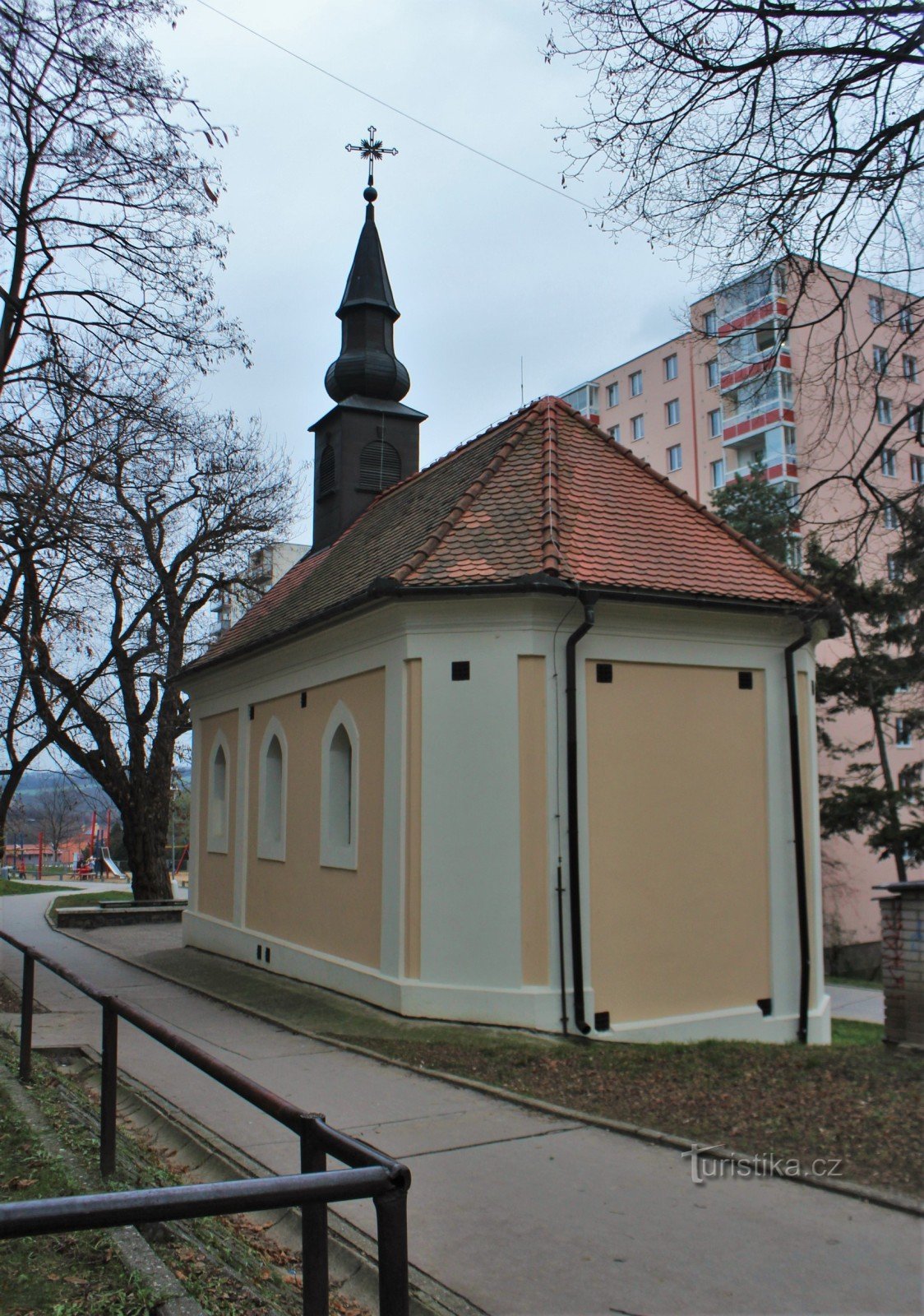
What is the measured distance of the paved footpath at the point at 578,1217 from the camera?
178 inches

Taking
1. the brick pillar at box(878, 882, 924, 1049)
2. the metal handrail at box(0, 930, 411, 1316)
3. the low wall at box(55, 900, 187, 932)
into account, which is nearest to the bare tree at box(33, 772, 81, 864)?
the low wall at box(55, 900, 187, 932)

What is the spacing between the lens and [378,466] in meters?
19.2

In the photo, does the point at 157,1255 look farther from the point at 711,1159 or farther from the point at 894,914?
the point at 894,914

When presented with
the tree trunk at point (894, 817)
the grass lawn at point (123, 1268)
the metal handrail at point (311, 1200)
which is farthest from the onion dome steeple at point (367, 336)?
the metal handrail at point (311, 1200)

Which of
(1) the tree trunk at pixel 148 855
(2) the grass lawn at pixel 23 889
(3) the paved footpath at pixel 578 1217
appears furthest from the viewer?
(2) the grass lawn at pixel 23 889

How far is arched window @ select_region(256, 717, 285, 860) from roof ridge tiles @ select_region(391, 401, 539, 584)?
4.77 m

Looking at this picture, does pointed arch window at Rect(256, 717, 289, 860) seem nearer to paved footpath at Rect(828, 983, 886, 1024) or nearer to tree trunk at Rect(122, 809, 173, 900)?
tree trunk at Rect(122, 809, 173, 900)

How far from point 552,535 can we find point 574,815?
9.89ft

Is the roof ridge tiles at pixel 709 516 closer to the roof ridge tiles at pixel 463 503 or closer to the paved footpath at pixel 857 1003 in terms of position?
the roof ridge tiles at pixel 463 503

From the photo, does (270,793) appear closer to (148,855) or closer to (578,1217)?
(148,855)

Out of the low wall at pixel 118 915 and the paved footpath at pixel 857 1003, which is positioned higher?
the low wall at pixel 118 915

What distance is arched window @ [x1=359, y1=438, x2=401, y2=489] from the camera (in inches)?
751

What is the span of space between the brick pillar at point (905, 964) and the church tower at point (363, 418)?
1202cm

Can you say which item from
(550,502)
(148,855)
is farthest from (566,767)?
(148,855)
